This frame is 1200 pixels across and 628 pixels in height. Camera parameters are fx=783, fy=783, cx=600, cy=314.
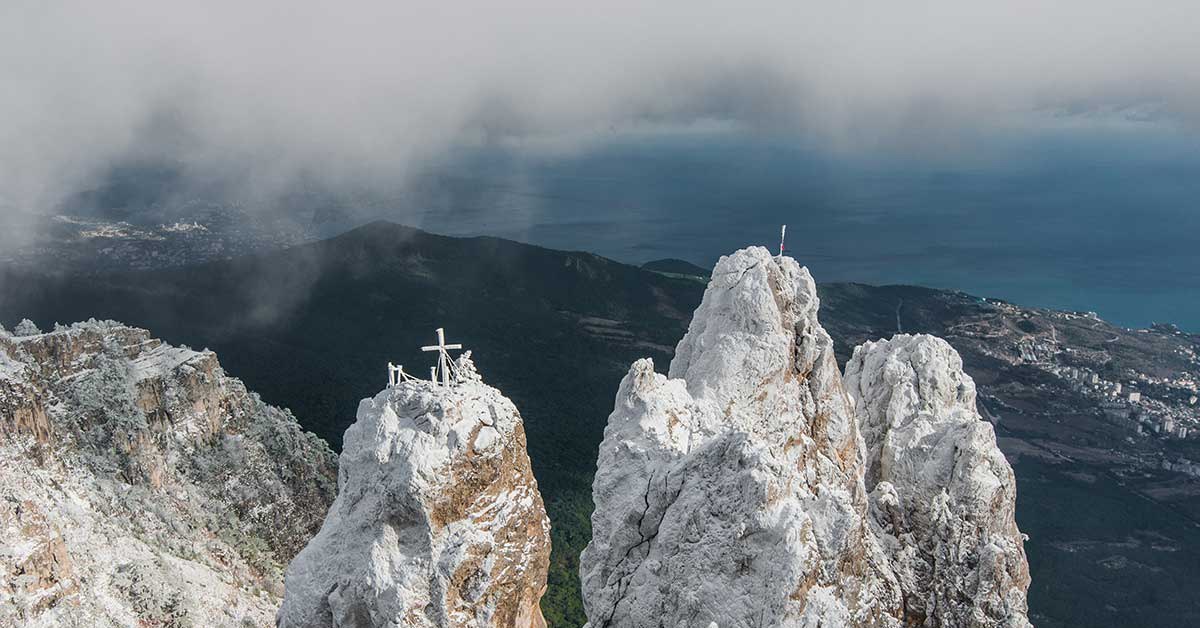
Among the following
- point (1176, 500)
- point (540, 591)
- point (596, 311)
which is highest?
point (540, 591)

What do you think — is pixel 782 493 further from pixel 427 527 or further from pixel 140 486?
pixel 140 486

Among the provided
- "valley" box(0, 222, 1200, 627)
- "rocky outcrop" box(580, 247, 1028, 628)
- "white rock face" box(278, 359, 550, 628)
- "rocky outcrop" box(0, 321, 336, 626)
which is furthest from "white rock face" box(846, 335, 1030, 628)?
"valley" box(0, 222, 1200, 627)

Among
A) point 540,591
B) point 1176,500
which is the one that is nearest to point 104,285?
point 540,591

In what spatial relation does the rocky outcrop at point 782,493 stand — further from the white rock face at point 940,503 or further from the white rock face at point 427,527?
the white rock face at point 427,527

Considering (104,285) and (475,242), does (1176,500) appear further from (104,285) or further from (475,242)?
(104,285)

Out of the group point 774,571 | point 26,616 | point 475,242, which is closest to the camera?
Answer: point 774,571

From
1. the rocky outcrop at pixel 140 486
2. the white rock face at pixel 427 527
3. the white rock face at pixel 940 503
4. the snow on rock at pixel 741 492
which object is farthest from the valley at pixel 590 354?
the white rock face at pixel 427 527

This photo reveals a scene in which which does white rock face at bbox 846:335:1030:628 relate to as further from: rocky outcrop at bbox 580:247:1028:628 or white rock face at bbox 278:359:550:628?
white rock face at bbox 278:359:550:628

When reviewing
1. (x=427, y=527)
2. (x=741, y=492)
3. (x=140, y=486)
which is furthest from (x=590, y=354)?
(x=427, y=527)
